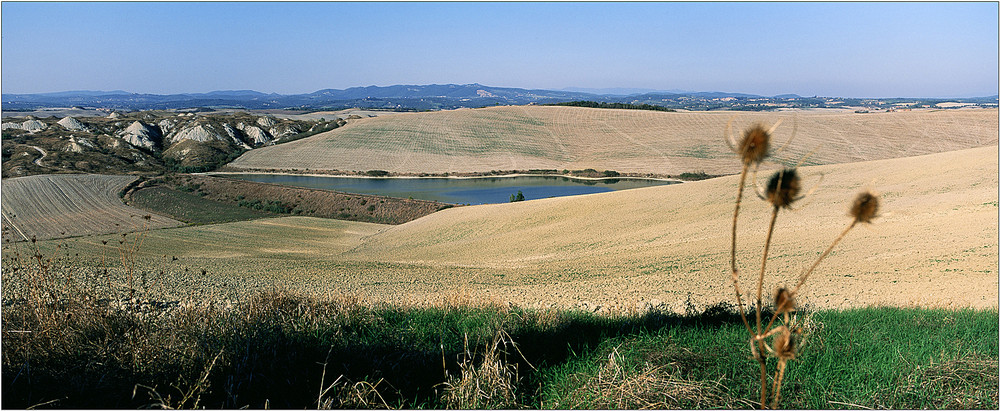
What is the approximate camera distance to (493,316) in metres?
6.76

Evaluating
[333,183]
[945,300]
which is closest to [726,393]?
[945,300]

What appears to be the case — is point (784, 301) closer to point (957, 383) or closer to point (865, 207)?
point (865, 207)

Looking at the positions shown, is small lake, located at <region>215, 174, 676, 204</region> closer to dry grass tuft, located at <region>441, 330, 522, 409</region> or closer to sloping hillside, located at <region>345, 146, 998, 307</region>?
sloping hillside, located at <region>345, 146, 998, 307</region>

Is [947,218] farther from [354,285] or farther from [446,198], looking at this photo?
[446,198]

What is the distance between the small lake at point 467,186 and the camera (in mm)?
58406

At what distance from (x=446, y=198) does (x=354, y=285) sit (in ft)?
139

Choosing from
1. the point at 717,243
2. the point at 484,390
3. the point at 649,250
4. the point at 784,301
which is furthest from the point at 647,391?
the point at 649,250

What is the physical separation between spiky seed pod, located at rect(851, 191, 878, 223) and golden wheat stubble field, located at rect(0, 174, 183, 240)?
1317 inches

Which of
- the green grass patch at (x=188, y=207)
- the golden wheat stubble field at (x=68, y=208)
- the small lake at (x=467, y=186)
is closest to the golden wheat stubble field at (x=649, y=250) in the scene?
the golden wheat stubble field at (x=68, y=208)

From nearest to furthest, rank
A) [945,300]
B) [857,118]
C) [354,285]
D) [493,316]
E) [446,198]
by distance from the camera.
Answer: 1. [493,316]
2. [945,300]
3. [354,285]
4. [446,198]
5. [857,118]

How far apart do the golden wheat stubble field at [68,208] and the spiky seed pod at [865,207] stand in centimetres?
3344

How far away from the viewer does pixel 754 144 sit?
6.45ft

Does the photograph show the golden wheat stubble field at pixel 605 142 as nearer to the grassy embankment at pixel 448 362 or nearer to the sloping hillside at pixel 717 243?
the sloping hillside at pixel 717 243

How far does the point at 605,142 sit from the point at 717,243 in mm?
71088
